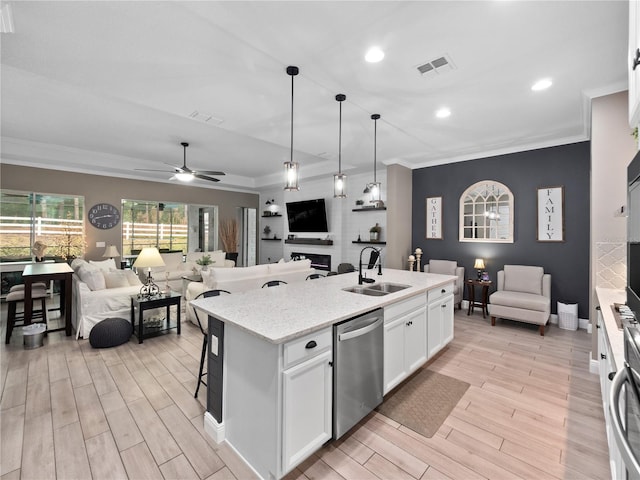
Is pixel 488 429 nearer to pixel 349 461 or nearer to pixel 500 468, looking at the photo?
pixel 500 468

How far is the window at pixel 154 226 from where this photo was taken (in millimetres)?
7266

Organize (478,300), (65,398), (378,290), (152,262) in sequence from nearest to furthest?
(65,398) → (378,290) → (152,262) → (478,300)

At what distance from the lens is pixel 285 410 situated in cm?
161

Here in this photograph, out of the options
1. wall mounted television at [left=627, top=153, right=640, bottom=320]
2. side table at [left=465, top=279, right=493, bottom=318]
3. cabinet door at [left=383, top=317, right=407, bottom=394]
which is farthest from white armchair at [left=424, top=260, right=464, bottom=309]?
wall mounted television at [left=627, top=153, right=640, bottom=320]

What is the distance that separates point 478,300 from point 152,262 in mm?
5511

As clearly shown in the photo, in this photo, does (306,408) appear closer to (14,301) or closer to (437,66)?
(437,66)

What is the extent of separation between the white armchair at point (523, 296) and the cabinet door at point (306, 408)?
372 cm

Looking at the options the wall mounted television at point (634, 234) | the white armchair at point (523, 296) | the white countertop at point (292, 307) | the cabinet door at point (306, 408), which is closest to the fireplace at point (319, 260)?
the white armchair at point (523, 296)

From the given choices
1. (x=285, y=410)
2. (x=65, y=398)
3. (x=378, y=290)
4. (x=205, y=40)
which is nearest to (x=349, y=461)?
(x=285, y=410)

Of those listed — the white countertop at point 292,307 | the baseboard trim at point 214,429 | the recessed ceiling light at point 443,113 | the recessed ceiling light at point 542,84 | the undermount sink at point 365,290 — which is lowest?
the baseboard trim at point 214,429

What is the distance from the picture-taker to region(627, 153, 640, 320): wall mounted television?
123 cm

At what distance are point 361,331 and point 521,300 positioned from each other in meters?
3.44

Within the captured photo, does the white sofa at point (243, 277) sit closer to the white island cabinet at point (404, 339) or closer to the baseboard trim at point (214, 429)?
the baseboard trim at point (214, 429)

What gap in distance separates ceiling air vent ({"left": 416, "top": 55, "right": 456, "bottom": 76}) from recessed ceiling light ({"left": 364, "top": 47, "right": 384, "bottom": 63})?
417mm
